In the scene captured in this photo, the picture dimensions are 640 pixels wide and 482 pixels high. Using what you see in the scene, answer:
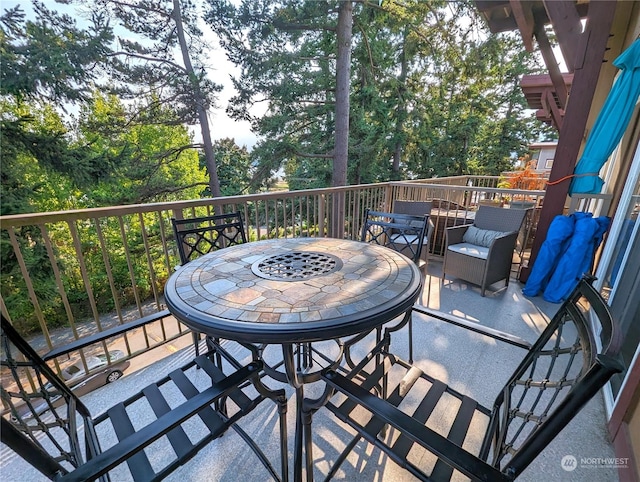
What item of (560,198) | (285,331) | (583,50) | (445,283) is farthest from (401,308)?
(583,50)

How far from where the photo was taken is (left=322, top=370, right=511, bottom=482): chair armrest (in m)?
0.75

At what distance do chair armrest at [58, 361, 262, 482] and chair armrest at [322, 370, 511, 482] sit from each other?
0.39 meters

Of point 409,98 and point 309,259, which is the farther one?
point 409,98

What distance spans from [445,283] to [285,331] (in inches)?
125

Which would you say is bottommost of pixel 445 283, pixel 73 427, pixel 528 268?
pixel 445 283

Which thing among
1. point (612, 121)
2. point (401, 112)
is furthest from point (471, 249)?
point (401, 112)

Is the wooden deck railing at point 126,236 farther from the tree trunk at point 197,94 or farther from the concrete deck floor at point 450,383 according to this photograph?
the tree trunk at point 197,94

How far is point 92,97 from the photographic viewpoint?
24.8 ft

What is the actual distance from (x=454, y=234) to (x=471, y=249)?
0.87 ft

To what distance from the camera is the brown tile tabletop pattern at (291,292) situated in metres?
1.01

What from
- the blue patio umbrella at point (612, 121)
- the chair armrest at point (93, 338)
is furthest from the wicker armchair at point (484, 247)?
the chair armrest at point (93, 338)

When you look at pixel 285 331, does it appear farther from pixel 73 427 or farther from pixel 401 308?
pixel 73 427

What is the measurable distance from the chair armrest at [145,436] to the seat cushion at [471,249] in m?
2.99

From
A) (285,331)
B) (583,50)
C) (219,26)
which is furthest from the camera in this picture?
(219,26)
